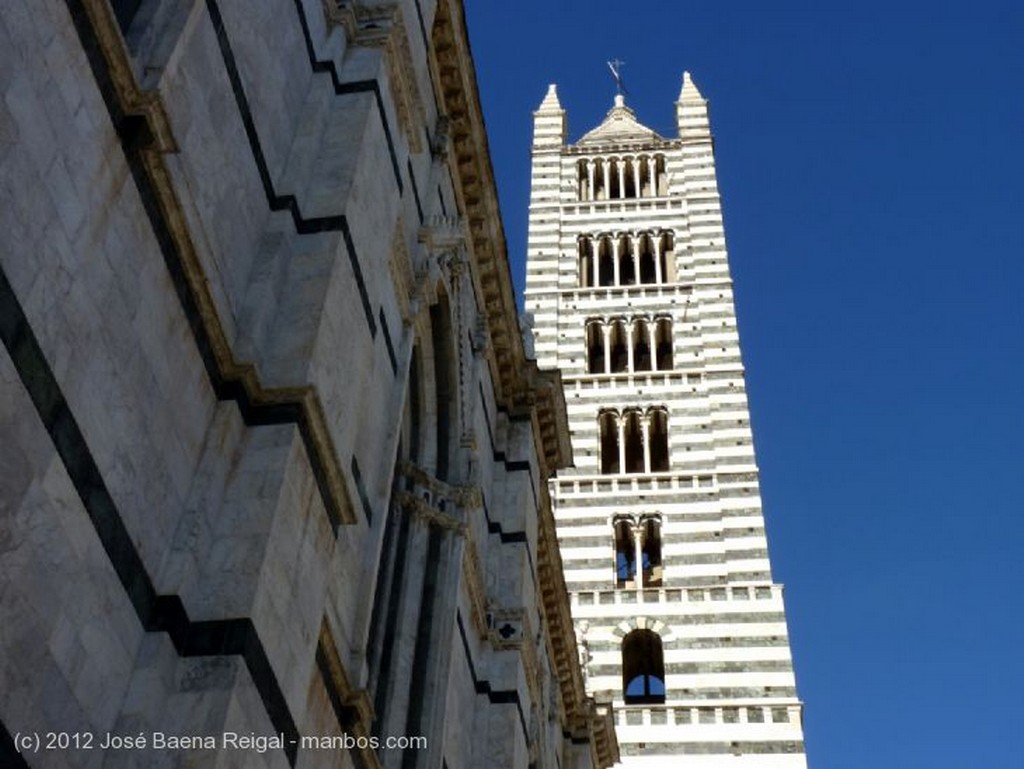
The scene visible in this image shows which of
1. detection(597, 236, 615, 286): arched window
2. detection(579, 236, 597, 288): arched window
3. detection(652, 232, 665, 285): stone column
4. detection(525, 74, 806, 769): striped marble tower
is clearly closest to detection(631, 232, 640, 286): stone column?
detection(525, 74, 806, 769): striped marble tower

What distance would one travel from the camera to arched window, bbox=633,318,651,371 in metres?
31.8

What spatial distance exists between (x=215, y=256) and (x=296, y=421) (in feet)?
3.06

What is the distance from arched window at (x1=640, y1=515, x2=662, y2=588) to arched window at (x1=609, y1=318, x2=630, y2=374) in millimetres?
4780

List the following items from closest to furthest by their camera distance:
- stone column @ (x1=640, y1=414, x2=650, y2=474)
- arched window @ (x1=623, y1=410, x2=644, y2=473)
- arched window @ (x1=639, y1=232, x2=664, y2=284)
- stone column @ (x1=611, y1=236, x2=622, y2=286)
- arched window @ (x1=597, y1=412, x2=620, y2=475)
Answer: stone column @ (x1=640, y1=414, x2=650, y2=474) < arched window @ (x1=597, y1=412, x2=620, y2=475) < arched window @ (x1=623, y1=410, x2=644, y2=473) < stone column @ (x1=611, y1=236, x2=622, y2=286) < arched window @ (x1=639, y1=232, x2=664, y2=284)

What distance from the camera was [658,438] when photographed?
29953 millimetres

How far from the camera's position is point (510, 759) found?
37.4 feet

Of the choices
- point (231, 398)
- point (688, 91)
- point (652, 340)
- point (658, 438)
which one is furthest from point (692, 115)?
point (231, 398)

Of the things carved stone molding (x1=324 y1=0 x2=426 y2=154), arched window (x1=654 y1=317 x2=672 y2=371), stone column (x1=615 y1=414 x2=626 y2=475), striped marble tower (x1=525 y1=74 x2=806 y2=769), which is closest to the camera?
carved stone molding (x1=324 y1=0 x2=426 y2=154)

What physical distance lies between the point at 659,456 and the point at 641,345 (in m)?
3.25

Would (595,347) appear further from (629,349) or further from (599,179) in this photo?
(599,179)

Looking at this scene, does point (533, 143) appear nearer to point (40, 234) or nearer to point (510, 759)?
point (510, 759)

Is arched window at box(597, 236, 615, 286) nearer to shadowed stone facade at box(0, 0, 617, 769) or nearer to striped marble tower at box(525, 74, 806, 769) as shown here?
striped marble tower at box(525, 74, 806, 769)

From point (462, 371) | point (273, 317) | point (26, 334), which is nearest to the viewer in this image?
point (26, 334)

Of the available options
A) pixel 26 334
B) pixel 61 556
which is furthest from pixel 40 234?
pixel 61 556
